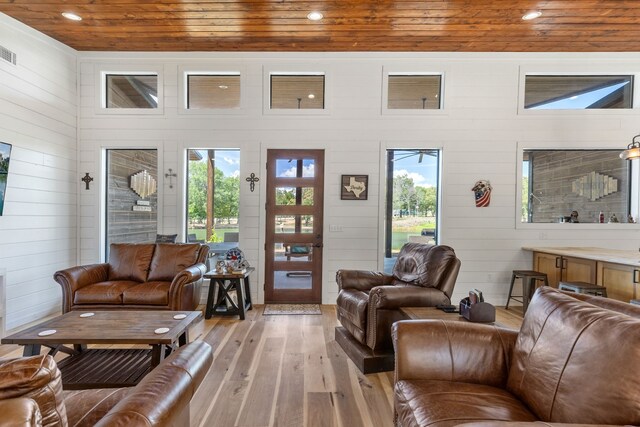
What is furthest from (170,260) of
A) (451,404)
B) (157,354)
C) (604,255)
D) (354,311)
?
(604,255)

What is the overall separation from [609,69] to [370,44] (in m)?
3.58

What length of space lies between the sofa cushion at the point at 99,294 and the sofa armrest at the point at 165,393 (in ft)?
7.96

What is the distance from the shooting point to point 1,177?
11.8 feet

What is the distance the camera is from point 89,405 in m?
1.38

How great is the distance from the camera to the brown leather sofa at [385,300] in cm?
279

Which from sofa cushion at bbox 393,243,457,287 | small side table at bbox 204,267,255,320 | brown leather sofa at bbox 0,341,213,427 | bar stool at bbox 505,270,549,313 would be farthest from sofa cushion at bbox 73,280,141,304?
bar stool at bbox 505,270,549,313

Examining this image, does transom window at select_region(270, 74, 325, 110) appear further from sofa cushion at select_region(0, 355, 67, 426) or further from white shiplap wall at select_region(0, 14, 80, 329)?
sofa cushion at select_region(0, 355, 67, 426)

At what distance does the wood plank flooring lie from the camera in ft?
7.07

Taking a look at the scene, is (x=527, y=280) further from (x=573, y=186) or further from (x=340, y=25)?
(x=340, y=25)

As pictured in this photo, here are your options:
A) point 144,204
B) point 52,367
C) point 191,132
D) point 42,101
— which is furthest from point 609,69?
point 42,101

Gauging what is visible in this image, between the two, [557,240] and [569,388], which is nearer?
[569,388]

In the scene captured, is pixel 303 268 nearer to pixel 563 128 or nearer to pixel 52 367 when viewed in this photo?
pixel 52 367

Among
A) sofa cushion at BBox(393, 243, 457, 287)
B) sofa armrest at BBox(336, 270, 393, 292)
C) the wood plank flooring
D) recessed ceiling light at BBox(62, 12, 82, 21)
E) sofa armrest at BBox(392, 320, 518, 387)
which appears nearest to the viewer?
sofa armrest at BBox(392, 320, 518, 387)

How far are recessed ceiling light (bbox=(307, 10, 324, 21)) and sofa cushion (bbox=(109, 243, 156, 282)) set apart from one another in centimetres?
341
